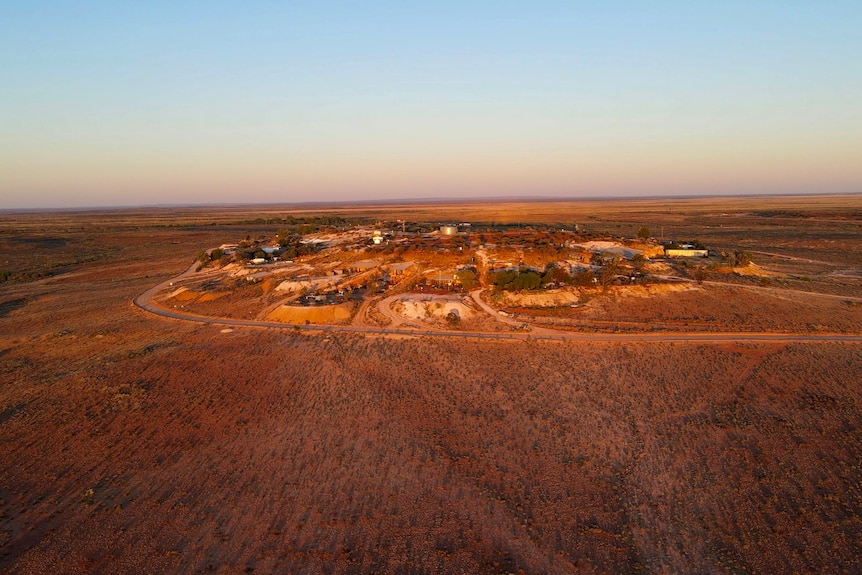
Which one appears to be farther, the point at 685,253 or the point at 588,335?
the point at 685,253

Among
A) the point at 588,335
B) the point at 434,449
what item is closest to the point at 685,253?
the point at 588,335

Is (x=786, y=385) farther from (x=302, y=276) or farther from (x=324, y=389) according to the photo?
(x=302, y=276)

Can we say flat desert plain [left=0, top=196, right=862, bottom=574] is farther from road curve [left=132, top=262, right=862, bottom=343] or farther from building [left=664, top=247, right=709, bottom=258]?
building [left=664, top=247, right=709, bottom=258]

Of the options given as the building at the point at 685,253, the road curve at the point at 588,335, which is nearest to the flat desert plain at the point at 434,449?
the road curve at the point at 588,335

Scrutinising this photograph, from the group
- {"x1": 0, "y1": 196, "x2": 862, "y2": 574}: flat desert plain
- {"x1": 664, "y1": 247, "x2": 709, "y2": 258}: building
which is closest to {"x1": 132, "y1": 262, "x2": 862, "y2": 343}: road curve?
{"x1": 0, "y1": 196, "x2": 862, "y2": 574}: flat desert plain

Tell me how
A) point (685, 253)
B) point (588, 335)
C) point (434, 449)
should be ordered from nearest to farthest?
1. point (434, 449)
2. point (588, 335)
3. point (685, 253)

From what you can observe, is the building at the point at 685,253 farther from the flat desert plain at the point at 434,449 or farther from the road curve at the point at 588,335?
the road curve at the point at 588,335

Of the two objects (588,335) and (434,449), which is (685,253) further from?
(434,449)

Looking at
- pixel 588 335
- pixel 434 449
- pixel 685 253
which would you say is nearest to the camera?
pixel 434 449

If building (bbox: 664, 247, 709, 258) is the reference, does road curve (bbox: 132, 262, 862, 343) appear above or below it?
below
